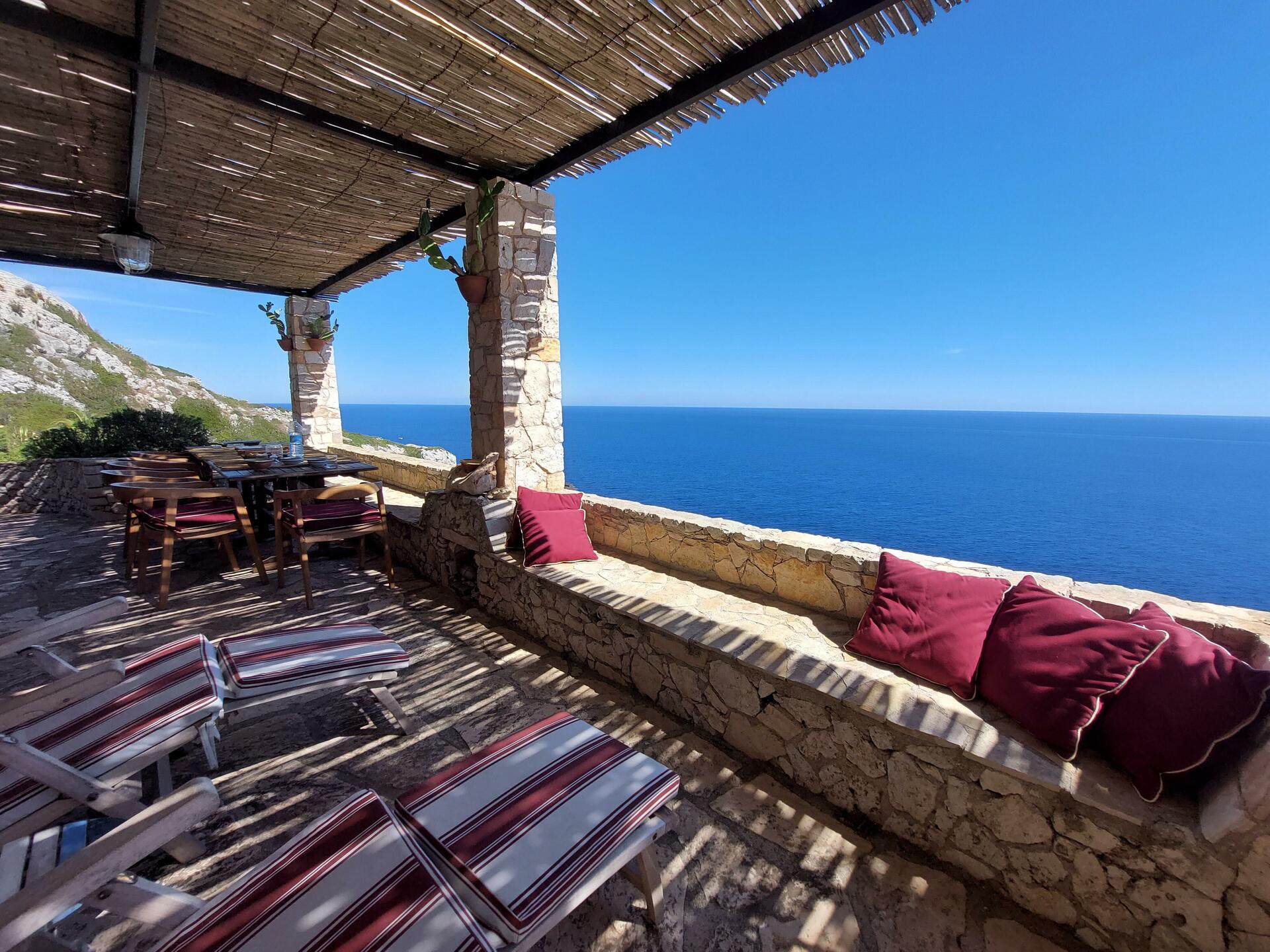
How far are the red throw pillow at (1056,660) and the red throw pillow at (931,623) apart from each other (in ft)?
0.19

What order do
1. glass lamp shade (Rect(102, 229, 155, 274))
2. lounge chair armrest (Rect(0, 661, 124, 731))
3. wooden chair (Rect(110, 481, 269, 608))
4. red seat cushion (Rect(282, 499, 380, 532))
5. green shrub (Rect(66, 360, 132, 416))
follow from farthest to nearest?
1. green shrub (Rect(66, 360, 132, 416))
2. glass lamp shade (Rect(102, 229, 155, 274))
3. red seat cushion (Rect(282, 499, 380, 532))
4. wooden chair (Rect(110, 481, 269, 608))
5. lounge chair armrest (Rect(0, 661, 124, 731))

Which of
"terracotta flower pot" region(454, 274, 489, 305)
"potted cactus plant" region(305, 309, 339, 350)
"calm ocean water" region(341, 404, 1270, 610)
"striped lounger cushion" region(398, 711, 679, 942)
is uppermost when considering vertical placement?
"potted cactus plant" region(305, 309, 339, 350)

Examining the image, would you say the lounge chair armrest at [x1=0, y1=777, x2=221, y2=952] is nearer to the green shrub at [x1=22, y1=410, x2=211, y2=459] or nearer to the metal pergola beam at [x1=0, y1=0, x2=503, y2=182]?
the metal pergola beam at [x1=0, y1=0, x2=503, y2=182]

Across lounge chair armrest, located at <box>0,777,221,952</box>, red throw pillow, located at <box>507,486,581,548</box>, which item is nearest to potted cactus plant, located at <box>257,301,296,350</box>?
red throw pillow, located at <box>507,486,581,548</box>

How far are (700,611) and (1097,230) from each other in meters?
63.4

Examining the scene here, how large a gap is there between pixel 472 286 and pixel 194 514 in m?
2.71

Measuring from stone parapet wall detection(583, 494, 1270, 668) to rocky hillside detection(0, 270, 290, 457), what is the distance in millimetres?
12597

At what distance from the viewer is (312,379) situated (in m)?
7.75

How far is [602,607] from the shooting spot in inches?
106

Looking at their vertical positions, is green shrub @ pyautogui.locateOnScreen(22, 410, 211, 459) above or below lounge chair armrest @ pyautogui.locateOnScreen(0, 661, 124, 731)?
above

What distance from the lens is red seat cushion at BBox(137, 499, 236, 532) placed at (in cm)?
359

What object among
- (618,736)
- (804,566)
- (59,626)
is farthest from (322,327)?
(804,566)

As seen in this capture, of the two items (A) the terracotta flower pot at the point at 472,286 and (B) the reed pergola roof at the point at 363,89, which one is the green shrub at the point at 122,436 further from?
(A) the terracotta flower pot at the point at 472,286

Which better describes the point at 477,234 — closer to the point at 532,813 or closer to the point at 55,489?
the point at 532,813
